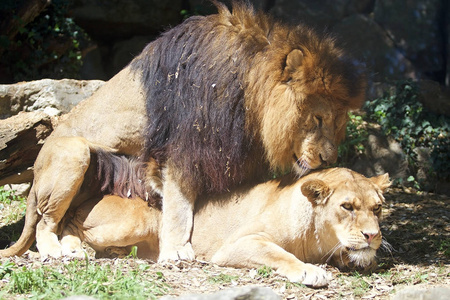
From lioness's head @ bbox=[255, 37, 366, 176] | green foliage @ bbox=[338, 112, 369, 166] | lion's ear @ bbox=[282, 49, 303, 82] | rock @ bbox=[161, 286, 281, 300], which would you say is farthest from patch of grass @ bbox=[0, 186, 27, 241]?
green foliage @ bbox=[338, 112, 369, 166]

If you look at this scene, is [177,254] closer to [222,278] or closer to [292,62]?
[222,278]

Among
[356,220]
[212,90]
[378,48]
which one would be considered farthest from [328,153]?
[378,48]

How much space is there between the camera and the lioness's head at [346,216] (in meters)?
4.69

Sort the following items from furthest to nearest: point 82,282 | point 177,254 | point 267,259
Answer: point 177,254 < point 267,259 < point 82,282

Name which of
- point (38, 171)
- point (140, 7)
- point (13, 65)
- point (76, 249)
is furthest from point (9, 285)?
point (140, 7)

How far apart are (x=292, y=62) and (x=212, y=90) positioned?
0.73 meters

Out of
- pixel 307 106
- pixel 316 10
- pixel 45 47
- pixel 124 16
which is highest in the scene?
pixel 124 16

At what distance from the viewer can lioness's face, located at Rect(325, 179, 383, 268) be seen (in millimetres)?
4672

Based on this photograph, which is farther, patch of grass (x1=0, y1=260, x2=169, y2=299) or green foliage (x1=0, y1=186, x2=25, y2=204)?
green foliage (x1=0, y1=186, x2=25, y2=204)

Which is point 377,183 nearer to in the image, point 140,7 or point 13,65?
point 13,65

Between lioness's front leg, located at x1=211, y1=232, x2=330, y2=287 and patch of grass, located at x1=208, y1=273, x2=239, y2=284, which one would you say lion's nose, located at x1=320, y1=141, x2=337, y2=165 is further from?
patch of grass, located at x1=208, y1=273, x2=239, y2=284

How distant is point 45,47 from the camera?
8.70 meters

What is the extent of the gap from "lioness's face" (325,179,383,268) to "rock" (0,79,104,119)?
385 centimetres

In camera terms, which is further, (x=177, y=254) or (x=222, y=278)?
(x=177, y=254)
